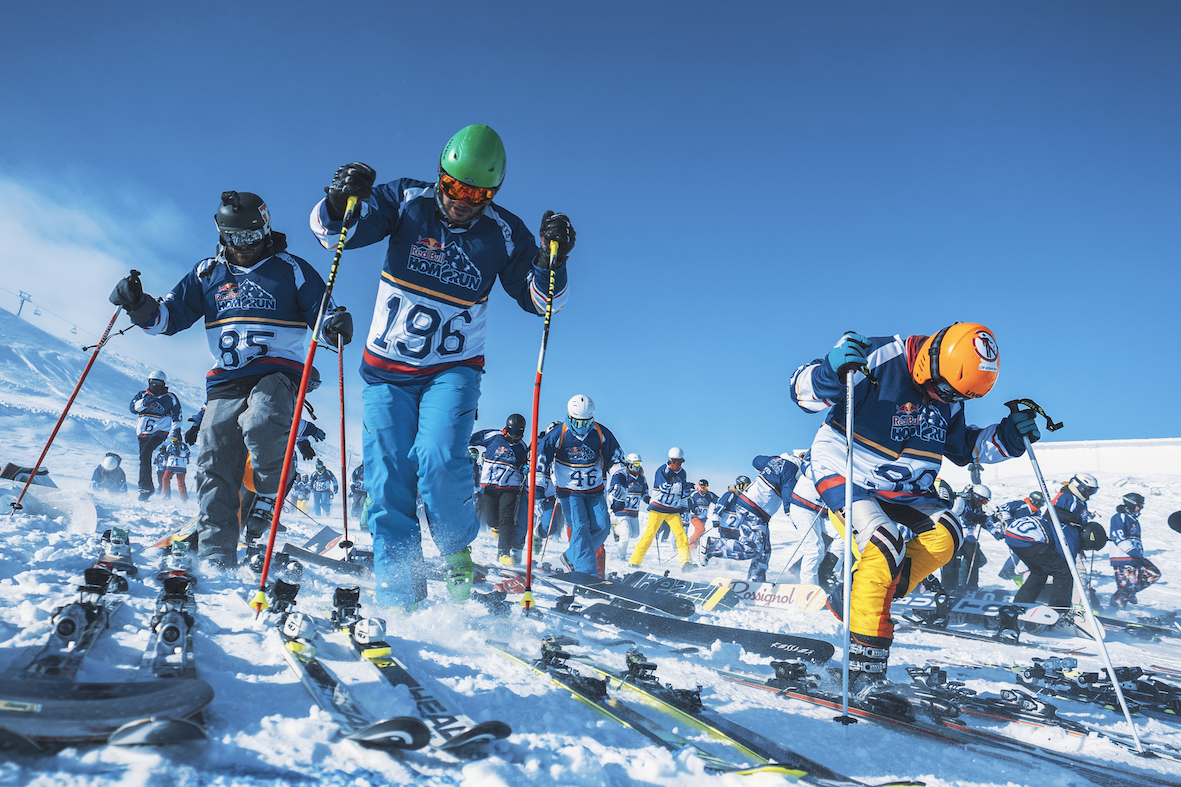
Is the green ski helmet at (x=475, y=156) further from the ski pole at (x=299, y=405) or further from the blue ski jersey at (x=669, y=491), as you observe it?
the blue ski jersey at (x=669, y=491)

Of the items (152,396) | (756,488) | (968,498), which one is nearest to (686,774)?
(756,488)

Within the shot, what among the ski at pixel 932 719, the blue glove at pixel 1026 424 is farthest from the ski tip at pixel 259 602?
the blue glove at pixel 1026 424

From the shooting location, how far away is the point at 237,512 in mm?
4258

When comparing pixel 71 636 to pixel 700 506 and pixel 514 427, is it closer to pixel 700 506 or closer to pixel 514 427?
pixel 514 427

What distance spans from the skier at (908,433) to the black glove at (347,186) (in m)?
2.61

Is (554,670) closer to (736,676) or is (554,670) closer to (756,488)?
(736,676)

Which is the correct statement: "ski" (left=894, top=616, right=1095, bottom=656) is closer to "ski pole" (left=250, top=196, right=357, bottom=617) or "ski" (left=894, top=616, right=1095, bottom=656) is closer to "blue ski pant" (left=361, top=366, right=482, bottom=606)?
"blue ski pant" (left=361, top=366, right=482, bottom=606)

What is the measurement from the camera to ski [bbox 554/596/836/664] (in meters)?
3.94

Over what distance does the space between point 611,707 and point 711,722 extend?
344mm

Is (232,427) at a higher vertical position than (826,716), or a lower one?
higher

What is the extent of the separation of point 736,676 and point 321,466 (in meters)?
15.4

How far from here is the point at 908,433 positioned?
3.90 meters

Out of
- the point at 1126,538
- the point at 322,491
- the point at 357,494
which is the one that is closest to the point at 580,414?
the point at 1126,538

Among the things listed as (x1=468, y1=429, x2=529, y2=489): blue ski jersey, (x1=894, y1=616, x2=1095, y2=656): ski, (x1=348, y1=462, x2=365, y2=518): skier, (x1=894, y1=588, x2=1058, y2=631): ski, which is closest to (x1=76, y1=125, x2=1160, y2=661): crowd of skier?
(x1=894, y1=616, x2=1095, y2=656): ski
